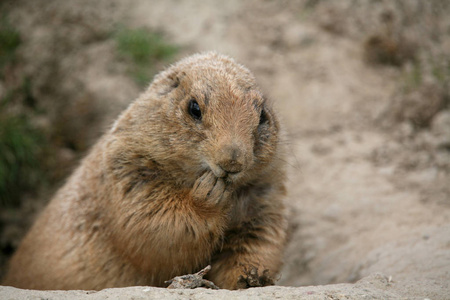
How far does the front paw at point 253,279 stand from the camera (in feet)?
12.1

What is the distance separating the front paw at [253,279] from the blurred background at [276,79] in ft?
7.43

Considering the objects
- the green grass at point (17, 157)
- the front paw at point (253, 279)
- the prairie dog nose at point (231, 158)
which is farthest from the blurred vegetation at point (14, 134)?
the prairie dog nose at point (231, 158)

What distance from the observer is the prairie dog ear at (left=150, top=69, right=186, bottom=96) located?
4.09m

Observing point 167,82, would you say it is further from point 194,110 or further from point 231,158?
point 231,158

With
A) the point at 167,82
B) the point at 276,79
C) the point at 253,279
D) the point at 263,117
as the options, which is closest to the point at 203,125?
the point at 263,117

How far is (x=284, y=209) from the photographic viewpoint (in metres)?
4.39

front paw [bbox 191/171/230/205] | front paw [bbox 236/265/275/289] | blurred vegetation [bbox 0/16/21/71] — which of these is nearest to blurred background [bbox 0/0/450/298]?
blurred vegetation [bbox 0/16/21/71]

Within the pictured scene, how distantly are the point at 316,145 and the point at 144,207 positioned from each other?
11.9 feet

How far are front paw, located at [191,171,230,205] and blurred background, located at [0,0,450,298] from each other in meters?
2.64

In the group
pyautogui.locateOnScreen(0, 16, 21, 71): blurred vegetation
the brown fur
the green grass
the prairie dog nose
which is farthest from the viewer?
pyautogui.locateOnScreen(0, 16, 21, 71): blurred vegetation

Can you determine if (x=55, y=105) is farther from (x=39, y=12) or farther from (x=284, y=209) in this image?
(x=284, y=209)

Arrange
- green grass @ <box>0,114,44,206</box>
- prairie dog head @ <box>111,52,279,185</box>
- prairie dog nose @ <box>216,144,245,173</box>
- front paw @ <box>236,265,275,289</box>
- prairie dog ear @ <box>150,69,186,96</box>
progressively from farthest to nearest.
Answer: green grass @ <box>0,114,44,206</box>, prairie dog ear @ <box>150,69,186,96</box>, front paw @ <box>236,265,275,289</box>, prairie dog head @ <box>111,52,279,185</box>, prairie dog nose @ <box>216,144,245,173</box>

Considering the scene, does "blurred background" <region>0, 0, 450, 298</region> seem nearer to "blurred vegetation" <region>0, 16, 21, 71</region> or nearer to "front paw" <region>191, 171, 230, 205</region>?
"blurred vegetation" <region>0, 16, 21, 71</region>

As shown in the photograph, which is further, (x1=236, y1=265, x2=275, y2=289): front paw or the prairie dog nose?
(x1=236, y1=265, x2=275, y2=289): front paw
